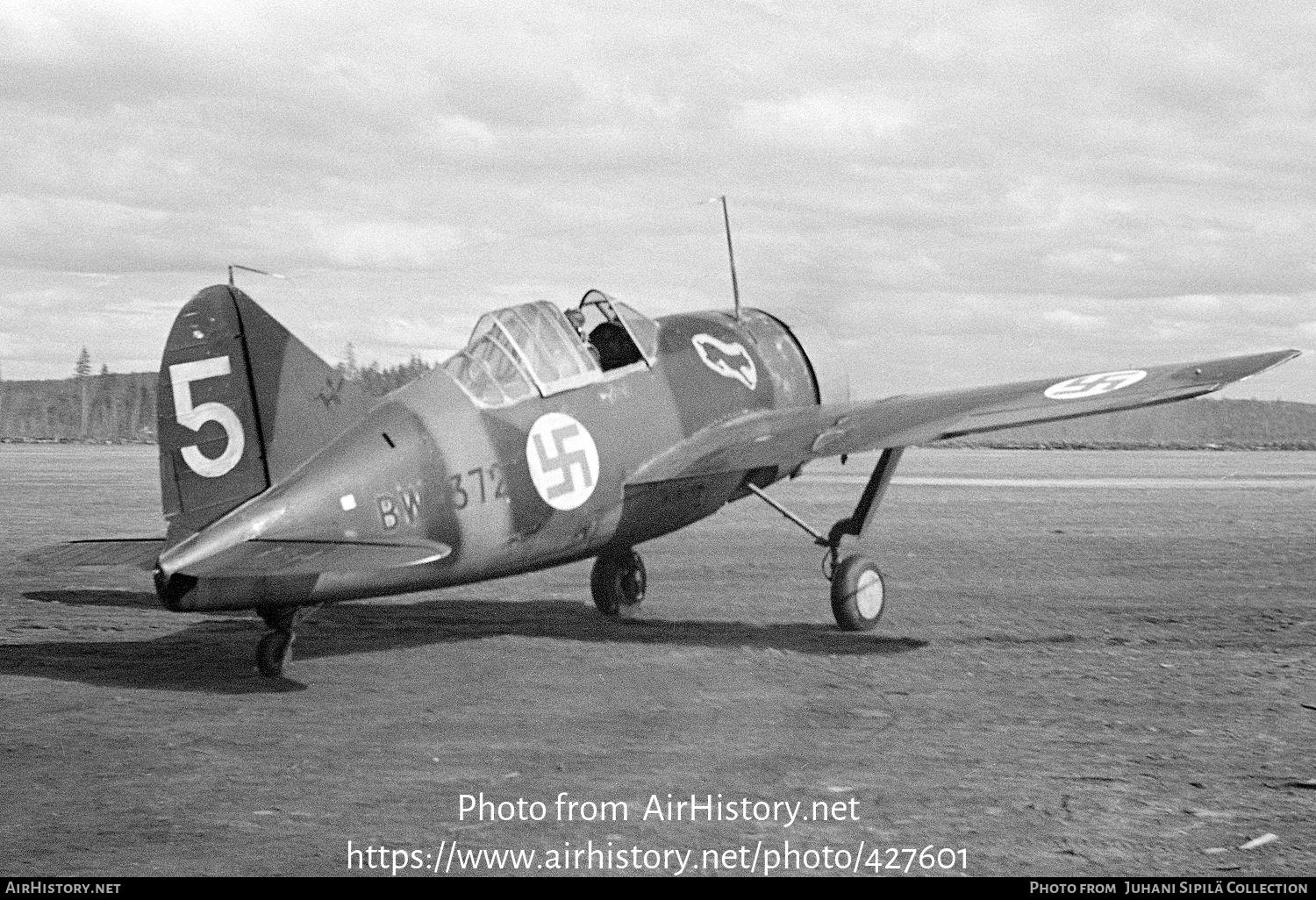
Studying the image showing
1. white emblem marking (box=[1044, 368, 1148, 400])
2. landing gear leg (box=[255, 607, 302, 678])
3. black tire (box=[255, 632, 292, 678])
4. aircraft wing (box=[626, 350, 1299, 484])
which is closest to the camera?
landing gear leg (box=[255, 607, 302, 678])

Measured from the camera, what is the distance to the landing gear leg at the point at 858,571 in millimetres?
12883

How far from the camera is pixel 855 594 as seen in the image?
42.3 feet

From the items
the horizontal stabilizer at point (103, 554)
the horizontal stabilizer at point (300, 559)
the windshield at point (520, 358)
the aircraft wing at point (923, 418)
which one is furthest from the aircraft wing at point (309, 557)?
the aircraft wing at point (923, 418)

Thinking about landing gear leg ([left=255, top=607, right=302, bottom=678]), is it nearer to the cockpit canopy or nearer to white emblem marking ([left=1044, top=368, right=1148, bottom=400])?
the cockpit canopy

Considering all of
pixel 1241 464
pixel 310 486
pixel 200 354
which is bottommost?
pixel 1241 464

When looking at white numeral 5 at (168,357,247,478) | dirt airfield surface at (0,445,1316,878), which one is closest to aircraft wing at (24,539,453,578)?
dirt airfield surface at (0,445,1316,878)

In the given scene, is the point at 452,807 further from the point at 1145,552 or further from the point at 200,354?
the point at 1145,552

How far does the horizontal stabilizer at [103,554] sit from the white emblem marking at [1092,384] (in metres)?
7.52

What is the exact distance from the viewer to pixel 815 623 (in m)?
13.8

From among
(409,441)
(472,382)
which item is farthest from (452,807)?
(472,382)

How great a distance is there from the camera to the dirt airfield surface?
6.80 meters

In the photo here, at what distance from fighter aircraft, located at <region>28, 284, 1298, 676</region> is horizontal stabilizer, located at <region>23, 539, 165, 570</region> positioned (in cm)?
2

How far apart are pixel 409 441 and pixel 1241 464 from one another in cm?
4972

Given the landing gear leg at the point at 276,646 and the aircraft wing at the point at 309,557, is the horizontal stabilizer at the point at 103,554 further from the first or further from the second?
the aircraft wing at the point at 309,557
